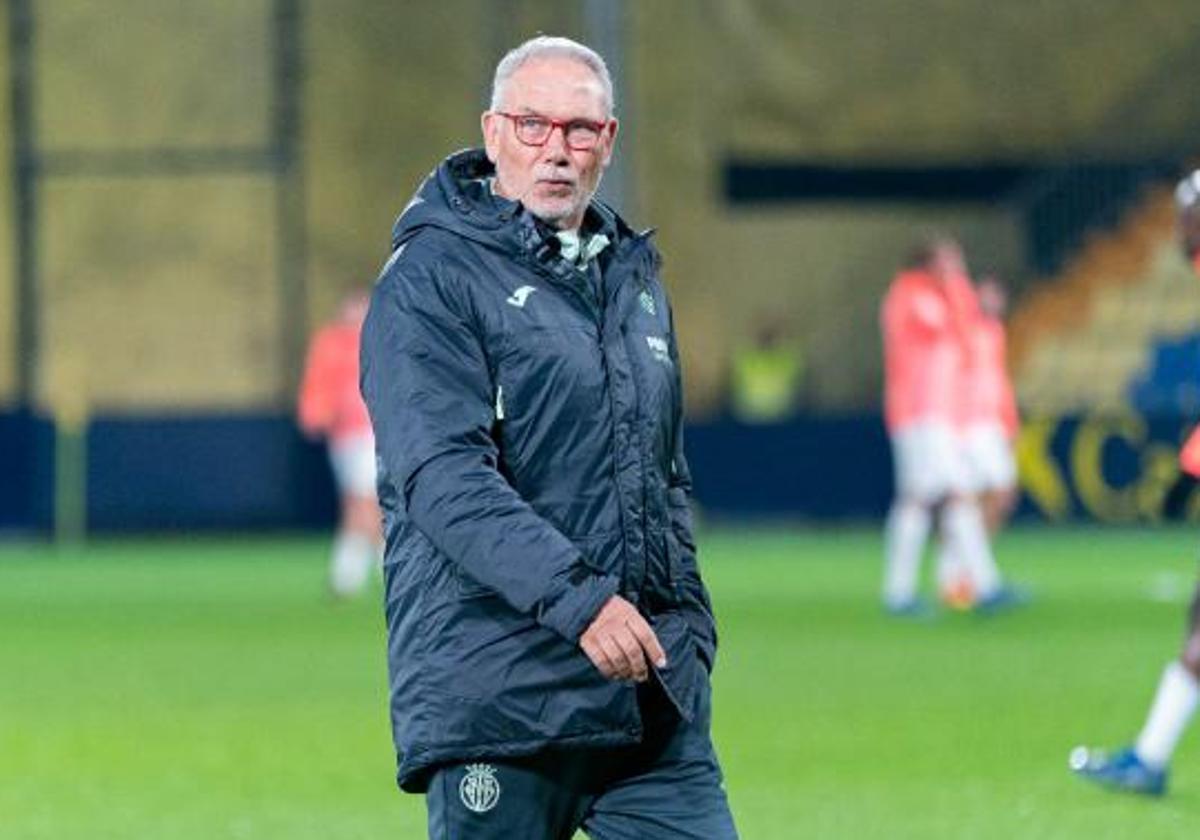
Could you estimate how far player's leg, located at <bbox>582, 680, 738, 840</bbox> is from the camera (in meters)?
6.45

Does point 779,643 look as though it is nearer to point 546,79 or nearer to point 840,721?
point 840,721

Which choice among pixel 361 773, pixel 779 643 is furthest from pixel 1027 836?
pixel 779 643

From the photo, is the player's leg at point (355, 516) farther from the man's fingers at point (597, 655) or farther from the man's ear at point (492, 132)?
the man's fingers at point (597, 655)

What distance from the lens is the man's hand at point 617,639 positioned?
19.7 feet

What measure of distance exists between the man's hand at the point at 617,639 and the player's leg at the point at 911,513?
15.1 m

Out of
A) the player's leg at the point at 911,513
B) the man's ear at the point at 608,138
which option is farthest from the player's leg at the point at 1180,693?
the player's leg at the point at 911,513

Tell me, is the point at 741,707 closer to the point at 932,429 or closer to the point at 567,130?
the point at 932,429

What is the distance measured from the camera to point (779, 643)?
19359 millimetres

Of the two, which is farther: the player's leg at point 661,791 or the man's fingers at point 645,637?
the player's leg at point 661,791

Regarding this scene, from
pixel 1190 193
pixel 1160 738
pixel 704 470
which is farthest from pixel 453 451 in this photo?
pixel 704 470

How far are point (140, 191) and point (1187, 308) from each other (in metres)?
11.3

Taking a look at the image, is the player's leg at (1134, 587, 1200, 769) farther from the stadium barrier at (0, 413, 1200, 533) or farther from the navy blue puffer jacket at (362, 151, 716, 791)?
the stadium barrier at (0, 413, 1200, 533)

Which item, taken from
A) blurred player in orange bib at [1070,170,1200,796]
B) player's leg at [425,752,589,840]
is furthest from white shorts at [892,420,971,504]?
player's leg at [425,752,589,840]

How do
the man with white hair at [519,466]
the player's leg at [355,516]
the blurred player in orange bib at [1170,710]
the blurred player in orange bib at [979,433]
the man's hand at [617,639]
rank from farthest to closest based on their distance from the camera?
the player's leg at [355,516] → the blurred player in orange bib at [979,433] → the blurred player in orange bib at [1170,710] → the man with white hair at [519,466] → the man's hand at [617,639]
